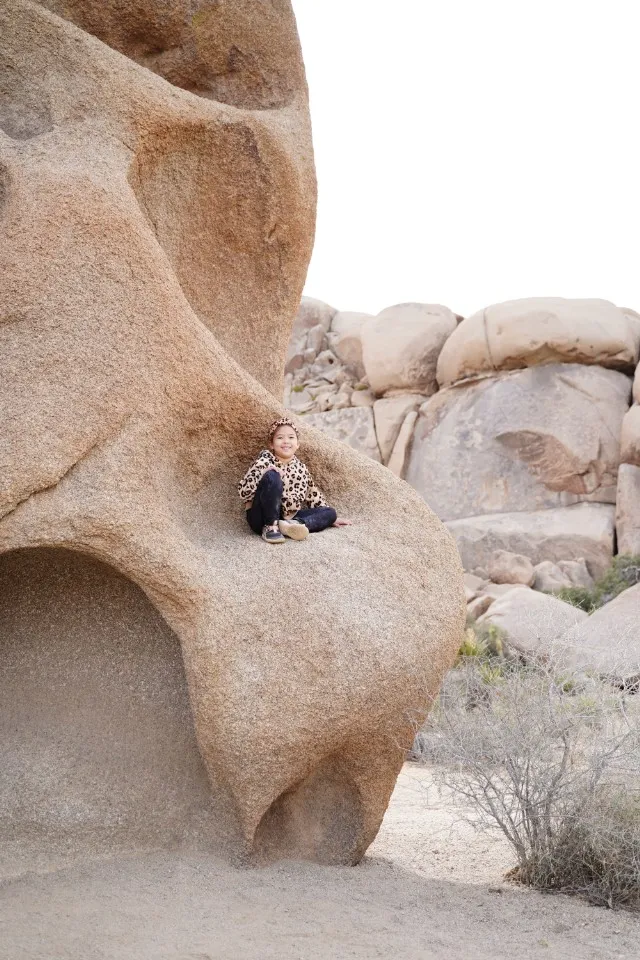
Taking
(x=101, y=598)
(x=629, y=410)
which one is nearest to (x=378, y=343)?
(x=629, y=410)

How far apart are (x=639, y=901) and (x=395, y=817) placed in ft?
7.66

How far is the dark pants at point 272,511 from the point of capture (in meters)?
4.24

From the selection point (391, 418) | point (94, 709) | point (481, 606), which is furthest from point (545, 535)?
point (94, 709)

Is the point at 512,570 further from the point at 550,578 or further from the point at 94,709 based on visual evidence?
the point at 94,709

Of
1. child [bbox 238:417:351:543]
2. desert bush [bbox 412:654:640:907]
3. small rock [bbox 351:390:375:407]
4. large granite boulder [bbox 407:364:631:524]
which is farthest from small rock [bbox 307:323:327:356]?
desert bush [bbox 412:654:640:907]

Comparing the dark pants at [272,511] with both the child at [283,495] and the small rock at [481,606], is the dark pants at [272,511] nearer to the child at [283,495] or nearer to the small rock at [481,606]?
the child at [283,495]

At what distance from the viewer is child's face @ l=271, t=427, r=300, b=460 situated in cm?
443

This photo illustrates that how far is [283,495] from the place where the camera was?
14.4 feet

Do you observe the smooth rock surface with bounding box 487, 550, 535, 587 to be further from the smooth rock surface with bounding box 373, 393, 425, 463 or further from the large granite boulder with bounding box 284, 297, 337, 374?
the large granite boulder with bounding box 284, 297, 337, 374

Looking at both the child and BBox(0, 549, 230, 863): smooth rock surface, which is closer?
BBox(0, 549, 230, 863): smooth rock surface

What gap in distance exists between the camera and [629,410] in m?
13.7

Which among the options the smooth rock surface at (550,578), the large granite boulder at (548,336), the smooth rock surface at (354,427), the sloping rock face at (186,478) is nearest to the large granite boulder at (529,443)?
the large granite boulder at (548,336)

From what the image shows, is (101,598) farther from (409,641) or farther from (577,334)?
(577,334)

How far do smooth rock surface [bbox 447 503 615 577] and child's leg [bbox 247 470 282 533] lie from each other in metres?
9.31
